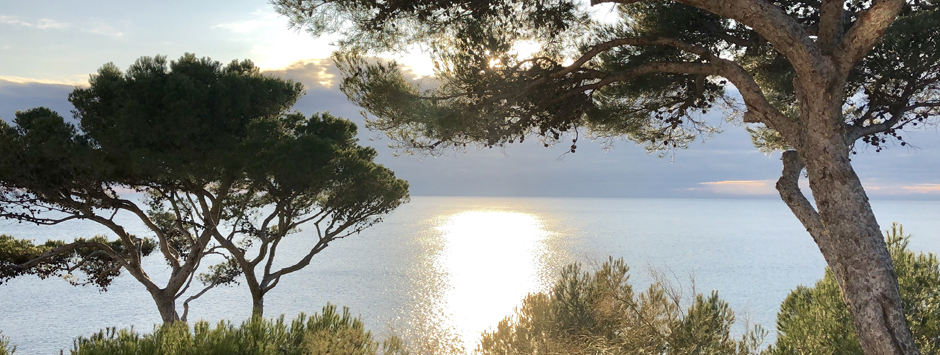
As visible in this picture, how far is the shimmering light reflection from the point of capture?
2661 centimetres

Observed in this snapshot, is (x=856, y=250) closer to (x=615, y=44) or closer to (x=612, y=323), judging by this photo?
(x=615, y=44)

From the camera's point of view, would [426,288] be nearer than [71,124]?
No

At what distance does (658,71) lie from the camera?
5.09 metres

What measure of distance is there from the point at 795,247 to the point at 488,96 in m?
A: 60.2

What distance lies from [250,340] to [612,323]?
4.18 m

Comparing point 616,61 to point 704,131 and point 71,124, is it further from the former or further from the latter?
point 71,124

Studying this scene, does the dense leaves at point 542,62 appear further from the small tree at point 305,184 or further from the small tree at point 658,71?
the small tree at point 305,184

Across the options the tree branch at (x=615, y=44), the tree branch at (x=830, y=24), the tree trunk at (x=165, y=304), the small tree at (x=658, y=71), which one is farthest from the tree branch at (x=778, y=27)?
the tree trunk at (x=165, y=304)

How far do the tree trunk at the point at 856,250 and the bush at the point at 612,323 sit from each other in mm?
1860

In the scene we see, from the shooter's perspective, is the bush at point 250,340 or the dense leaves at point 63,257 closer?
the bush at point 250,340

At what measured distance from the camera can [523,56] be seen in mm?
5305

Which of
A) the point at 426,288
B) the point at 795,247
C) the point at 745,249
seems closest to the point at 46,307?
the point at 426,288

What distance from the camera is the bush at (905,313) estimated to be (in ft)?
17.4

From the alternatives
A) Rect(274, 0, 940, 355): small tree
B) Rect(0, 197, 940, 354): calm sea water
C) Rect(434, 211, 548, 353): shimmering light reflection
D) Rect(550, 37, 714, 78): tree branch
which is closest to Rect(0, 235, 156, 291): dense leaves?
Rect(0, 197, 940, 354): calm sea water
